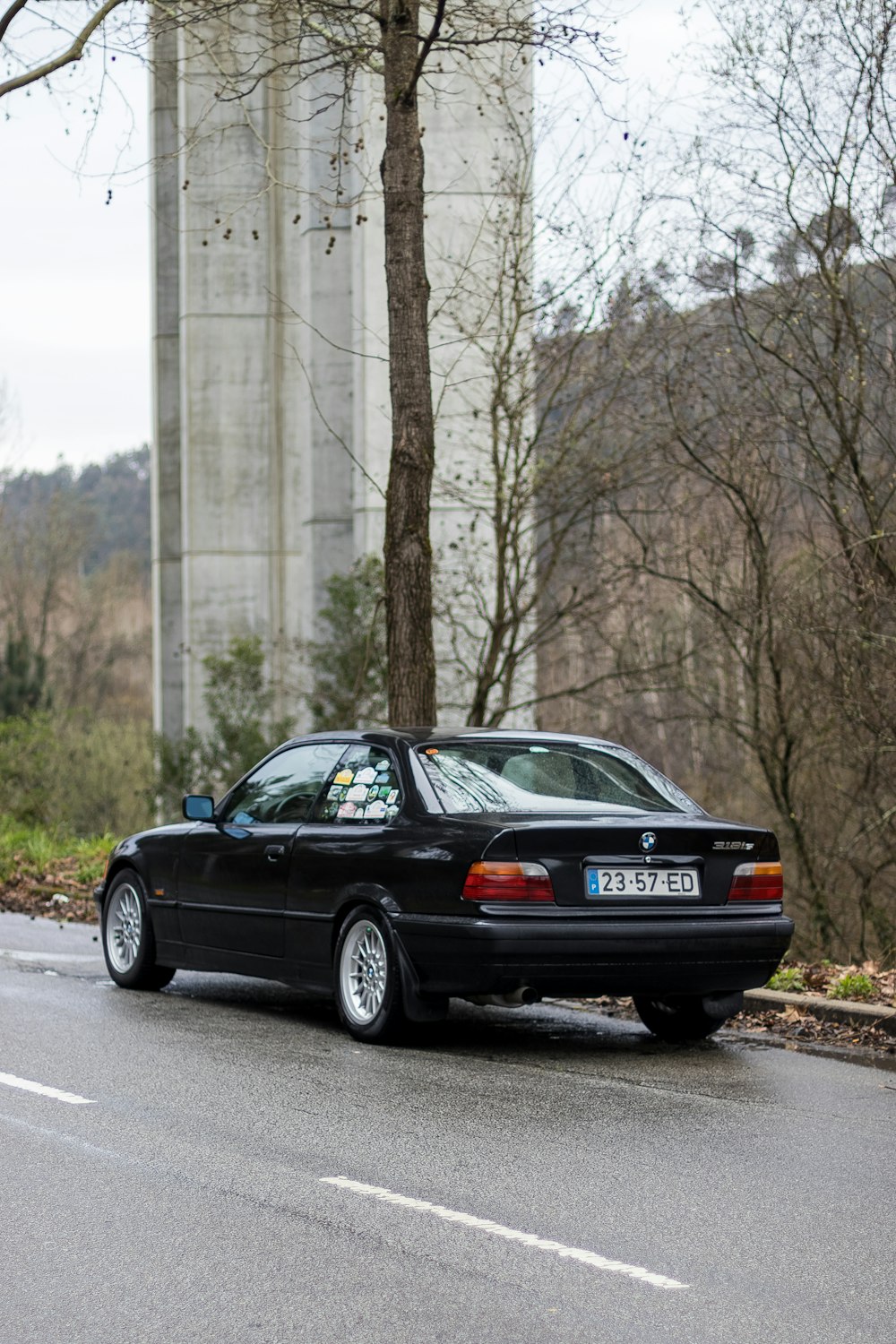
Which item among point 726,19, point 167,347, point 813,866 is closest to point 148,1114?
point 726,19

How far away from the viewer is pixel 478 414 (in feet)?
65.0

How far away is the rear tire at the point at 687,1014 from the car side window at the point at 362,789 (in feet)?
5.18

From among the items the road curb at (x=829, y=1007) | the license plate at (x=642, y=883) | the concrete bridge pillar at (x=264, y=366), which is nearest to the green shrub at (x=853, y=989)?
the road curb at (x=829, y=1007)

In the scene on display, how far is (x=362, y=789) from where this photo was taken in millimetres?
8922

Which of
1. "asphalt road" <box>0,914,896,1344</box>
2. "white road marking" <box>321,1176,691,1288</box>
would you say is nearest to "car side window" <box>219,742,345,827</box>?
"asphalt road" <box>0,914,896,1344</box>

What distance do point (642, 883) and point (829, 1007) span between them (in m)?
1.74

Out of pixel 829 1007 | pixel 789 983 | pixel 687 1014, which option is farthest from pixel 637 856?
pixel 789 983

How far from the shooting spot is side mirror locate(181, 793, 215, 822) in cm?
988

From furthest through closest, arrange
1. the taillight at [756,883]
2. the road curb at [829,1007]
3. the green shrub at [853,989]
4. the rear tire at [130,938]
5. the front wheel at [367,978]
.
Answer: the rear tire at [130,938] < the green shrub at [853,989] < the road curb at [829,1007] < the taillight at [756,883] < the front wheel at [367,978]

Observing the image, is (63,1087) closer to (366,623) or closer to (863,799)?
(863,799)

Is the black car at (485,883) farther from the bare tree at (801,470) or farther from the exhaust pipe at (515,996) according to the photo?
the bare tree at (801,470)

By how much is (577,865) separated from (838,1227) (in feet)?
9.34

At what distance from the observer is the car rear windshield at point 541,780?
8.43 metres

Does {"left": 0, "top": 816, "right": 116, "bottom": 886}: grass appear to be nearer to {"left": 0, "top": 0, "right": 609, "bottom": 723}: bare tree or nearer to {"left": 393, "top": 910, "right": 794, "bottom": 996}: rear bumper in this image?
{"left": 0, "top": 0, "right": 609, "bottom": 723}: bare tree
